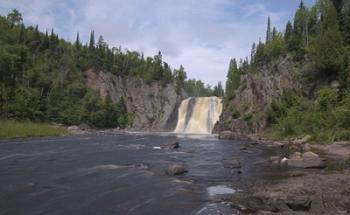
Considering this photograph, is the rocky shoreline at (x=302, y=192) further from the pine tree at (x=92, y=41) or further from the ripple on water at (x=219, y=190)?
the pine tree at (x=92, y=41)

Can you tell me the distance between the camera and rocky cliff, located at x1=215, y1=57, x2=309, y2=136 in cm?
7831

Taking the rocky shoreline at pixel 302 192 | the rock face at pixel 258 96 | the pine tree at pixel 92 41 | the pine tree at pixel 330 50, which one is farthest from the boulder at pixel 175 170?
the pine tree at pixel 92 41

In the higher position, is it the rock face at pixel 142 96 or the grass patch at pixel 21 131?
the rock face at pixel 142 96

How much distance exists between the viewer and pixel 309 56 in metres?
74.3

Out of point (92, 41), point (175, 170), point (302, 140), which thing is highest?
point (92, 41)

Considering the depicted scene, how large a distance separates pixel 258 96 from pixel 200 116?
22516mm

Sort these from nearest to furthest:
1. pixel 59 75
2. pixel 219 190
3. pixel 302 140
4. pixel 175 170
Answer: pixel 219 190
pixel 175 170
pixel 302 140
pixel 59 75

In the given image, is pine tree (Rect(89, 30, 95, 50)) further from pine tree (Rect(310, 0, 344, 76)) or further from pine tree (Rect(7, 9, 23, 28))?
pine tree (Rect(310, 0, 344, 76))

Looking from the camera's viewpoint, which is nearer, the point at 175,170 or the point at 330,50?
the point at 175,170

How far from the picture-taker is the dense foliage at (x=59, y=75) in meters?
85.6

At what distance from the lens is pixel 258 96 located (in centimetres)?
8800

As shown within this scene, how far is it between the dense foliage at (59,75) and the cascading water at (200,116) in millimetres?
20018

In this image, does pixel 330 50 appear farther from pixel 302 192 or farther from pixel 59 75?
pixel 59 75

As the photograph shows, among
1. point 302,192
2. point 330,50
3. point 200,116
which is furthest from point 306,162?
point 200,116
